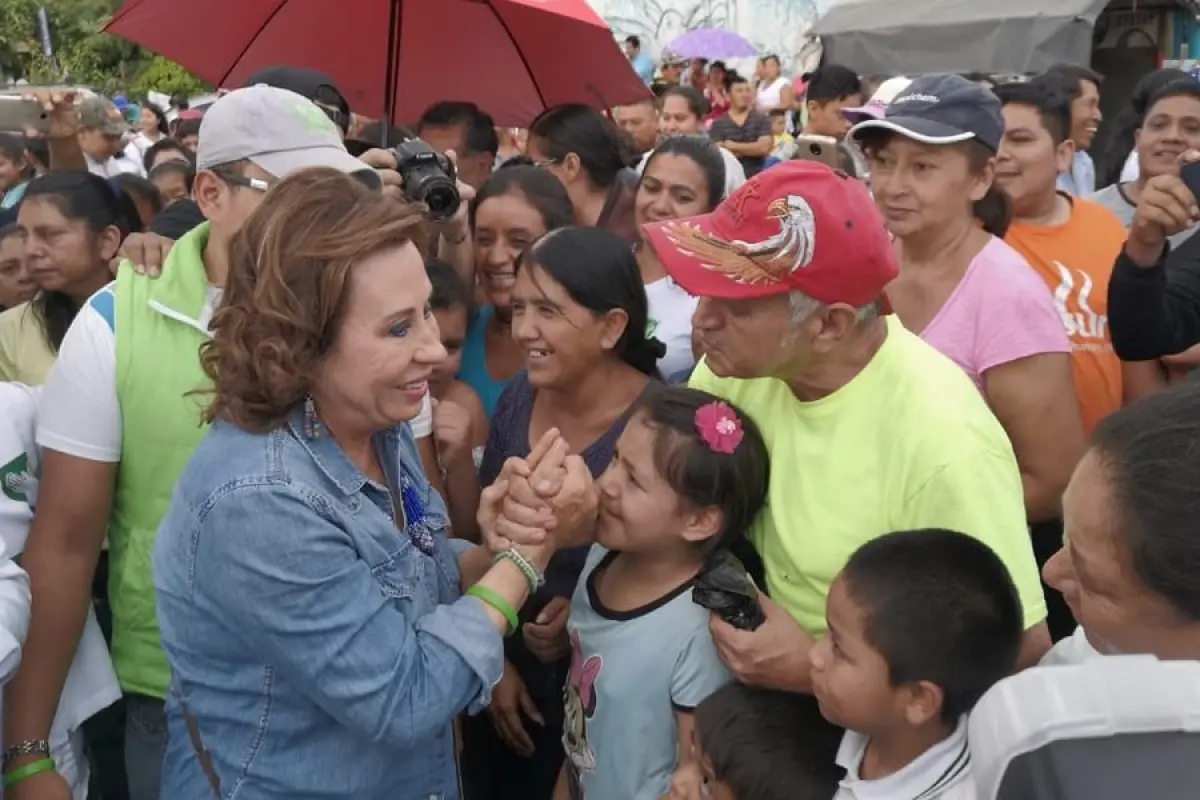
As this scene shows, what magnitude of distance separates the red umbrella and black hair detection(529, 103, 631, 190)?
6 cm

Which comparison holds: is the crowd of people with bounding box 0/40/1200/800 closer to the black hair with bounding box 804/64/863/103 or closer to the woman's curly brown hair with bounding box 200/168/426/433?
the woman's curly brown hair with bounding box 200/168/426/433

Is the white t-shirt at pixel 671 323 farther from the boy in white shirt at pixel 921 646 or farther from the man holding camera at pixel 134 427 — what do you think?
the boy in white shirt at pixel 921 646

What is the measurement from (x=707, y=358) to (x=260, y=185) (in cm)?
100

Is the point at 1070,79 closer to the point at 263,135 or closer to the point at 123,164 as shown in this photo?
the point at 263,135

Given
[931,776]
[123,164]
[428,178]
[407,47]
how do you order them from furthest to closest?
[123,164] → [407,47] → [428,178] → [931,776]

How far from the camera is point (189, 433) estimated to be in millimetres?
2213

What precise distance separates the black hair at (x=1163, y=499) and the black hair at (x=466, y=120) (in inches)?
146

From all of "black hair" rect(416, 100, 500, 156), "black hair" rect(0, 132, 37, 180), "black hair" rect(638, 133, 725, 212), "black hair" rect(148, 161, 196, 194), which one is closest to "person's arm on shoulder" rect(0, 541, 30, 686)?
"black hair" rect(638, 133, 725, 212)

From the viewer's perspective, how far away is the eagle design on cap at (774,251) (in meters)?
1.94

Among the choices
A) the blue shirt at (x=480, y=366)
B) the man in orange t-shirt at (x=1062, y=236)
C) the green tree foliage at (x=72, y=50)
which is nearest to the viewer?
the blue shirt at (x=480, y=366)

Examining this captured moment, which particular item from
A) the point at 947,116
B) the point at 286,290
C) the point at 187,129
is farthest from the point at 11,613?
the point at 187,129

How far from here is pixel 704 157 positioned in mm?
4012

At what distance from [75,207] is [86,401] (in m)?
1.68

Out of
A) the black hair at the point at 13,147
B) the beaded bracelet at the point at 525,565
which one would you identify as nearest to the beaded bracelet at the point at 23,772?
the beaded bracelet at the point at 525,565
